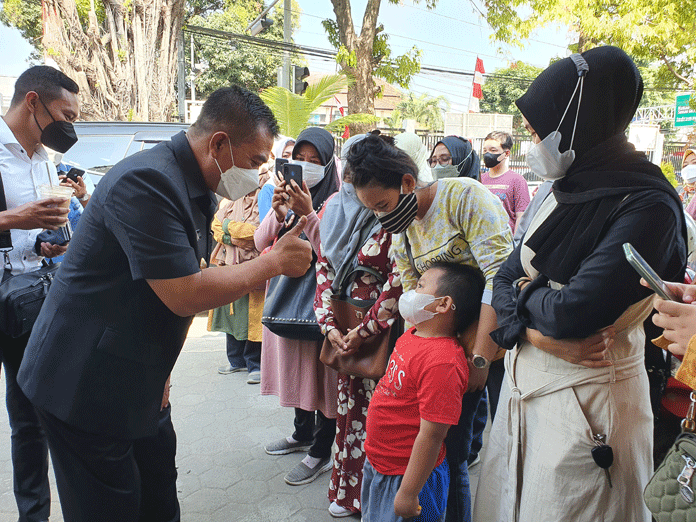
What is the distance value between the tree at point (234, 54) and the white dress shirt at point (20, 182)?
23012 mm

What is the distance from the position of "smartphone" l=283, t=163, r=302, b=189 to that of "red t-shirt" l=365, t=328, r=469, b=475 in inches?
39.6

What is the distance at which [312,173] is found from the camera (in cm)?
311

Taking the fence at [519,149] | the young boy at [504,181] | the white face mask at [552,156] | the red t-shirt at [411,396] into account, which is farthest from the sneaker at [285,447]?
the fence at [519,149]

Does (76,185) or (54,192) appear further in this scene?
(76,185)

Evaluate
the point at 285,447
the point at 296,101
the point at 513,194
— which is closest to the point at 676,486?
the point at 285,447

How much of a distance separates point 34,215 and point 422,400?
185 cm

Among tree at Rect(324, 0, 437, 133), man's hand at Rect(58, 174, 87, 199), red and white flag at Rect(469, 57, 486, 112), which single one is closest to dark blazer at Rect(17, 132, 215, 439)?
man's hand at Rect(58, 174, 87, 199)

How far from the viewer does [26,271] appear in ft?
8.63

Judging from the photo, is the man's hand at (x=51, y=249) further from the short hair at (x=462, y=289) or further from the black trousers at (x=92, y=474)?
the short hair at (x=462, y=289)

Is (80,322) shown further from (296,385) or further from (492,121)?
(492,121)

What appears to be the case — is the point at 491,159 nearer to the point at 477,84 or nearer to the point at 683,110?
the point at 477,84

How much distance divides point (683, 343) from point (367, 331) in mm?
1426

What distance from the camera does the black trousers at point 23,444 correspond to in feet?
8.07

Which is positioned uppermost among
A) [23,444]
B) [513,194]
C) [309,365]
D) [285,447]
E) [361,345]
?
[513,194]
